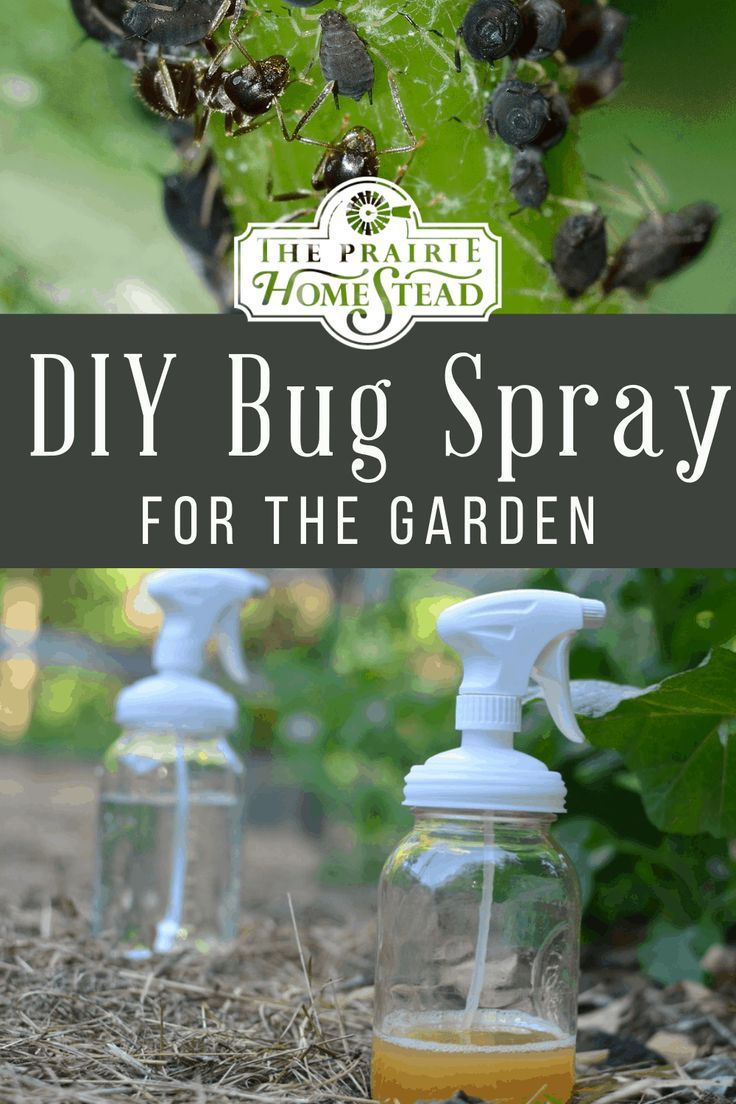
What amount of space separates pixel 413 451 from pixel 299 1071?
1.88 feet

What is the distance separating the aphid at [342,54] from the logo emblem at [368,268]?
0.30 ft

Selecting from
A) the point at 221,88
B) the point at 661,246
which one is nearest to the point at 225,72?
the point at 221,88

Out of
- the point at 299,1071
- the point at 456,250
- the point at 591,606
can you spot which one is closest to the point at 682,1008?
the point at 299,1071

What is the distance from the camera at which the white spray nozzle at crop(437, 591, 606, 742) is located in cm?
103

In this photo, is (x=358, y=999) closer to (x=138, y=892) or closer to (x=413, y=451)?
(x=138, y=892)

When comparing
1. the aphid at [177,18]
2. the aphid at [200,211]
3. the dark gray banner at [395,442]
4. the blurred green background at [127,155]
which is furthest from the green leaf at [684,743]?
the aphid at [177,18]

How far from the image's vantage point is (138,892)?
1.91 meters

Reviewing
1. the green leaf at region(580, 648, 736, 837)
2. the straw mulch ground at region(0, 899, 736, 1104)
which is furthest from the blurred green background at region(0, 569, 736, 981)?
the straw mulch ground at region(0, 899, 736, 1104)

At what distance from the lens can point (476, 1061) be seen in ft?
3.17

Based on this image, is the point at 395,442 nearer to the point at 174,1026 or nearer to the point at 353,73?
the point at 353,73

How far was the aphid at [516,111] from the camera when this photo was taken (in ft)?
3.65

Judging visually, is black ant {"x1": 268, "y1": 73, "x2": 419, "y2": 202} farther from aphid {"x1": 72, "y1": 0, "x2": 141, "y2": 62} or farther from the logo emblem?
aphid {"x1": 72, "y1": 0, "x2": 141, "y2": 62}

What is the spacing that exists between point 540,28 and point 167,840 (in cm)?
136

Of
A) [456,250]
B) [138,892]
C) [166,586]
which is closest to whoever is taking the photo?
[456,250]
